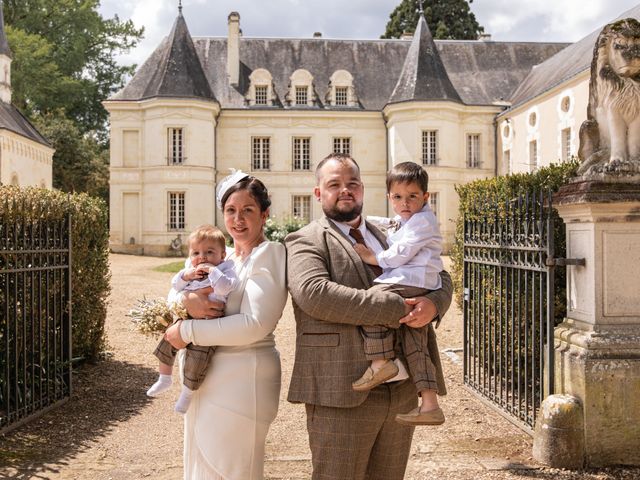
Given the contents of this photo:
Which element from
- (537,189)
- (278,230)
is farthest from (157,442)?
(278,230)

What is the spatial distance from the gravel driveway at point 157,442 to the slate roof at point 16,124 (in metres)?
23.8

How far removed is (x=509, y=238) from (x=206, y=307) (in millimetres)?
3052

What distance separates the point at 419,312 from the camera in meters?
2.54

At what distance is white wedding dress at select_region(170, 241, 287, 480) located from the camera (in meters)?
2.57

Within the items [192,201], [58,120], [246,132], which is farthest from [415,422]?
[58,120]

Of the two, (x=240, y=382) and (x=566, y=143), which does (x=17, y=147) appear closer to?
(x=566, y=143)

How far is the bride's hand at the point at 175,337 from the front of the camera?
103 inches

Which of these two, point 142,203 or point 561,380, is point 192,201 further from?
point 561,380

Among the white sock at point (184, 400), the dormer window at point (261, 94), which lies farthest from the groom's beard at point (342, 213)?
the dormer window at point (261, 94)

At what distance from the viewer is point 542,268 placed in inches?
175

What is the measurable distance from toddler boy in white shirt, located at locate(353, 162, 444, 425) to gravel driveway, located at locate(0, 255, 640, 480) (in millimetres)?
1579

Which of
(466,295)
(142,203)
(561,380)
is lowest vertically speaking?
(561,380)

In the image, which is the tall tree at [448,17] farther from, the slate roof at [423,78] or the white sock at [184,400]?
the white sock at [184,400]

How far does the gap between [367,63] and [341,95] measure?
242 centimetres
